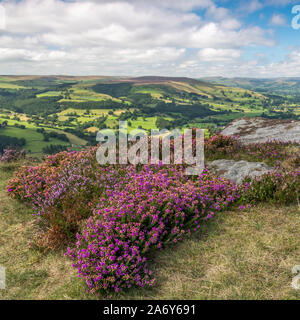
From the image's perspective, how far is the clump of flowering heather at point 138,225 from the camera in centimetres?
385

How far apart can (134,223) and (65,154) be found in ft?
20.2

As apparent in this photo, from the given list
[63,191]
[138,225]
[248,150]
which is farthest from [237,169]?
[63,191]

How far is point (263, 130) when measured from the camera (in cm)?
1109

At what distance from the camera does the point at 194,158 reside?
27.1 ft

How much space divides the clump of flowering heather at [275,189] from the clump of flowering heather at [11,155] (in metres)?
10.9

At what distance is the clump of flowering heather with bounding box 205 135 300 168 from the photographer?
7893 millimetres

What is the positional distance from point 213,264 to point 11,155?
11.3m

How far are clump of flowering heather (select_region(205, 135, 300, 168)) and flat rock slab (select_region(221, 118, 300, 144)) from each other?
2.66 ft

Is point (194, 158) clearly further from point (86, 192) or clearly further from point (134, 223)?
point (134, 223)

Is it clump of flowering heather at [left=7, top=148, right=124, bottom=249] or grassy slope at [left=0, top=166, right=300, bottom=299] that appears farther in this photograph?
clump of flowering heather at [left=7, top=148, right=124, bottom=249]

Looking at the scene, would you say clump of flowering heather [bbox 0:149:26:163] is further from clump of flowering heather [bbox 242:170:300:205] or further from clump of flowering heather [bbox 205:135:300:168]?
clump of flowering heather [bbox 242:170:300:205]
